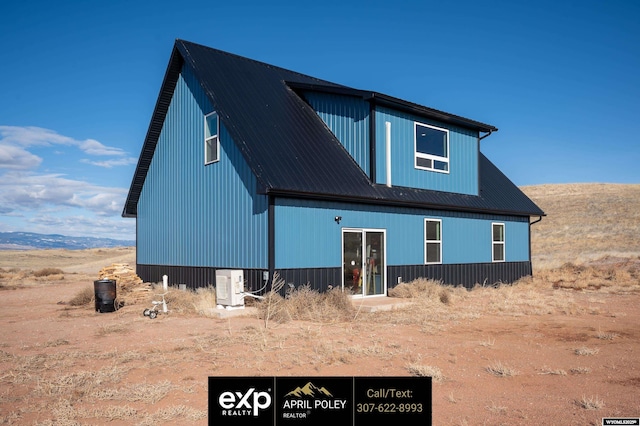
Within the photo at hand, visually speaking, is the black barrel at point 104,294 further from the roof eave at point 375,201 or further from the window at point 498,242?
the window at point 498,242

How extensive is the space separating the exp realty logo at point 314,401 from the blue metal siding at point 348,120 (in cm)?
1228

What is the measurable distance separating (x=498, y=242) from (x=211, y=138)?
12355mm

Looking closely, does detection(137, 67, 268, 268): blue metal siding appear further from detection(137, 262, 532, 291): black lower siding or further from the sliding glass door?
the sliding glass door

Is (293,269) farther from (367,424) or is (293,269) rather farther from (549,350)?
(367,424)

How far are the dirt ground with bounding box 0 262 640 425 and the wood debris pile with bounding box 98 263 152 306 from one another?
10.4ft

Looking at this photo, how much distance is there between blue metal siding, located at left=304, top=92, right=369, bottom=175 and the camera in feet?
56.8

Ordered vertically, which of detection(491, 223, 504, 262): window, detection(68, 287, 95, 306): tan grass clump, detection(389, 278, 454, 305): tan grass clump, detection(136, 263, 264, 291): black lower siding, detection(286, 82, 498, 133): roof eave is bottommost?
detection(68, 287, 95, 306): tan grass clump

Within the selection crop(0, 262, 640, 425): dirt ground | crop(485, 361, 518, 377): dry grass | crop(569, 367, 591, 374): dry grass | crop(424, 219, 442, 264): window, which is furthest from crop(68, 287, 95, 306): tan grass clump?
crop(569, 367, 591, 374): dry grass

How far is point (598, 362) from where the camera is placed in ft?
27.2

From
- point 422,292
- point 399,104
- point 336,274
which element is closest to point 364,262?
point 336,274

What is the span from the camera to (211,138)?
54.6ft

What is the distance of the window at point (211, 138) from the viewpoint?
16438mm

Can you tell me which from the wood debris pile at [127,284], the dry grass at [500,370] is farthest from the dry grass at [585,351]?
the wood debris pile at [127,284]

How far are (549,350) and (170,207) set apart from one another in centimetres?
1341
